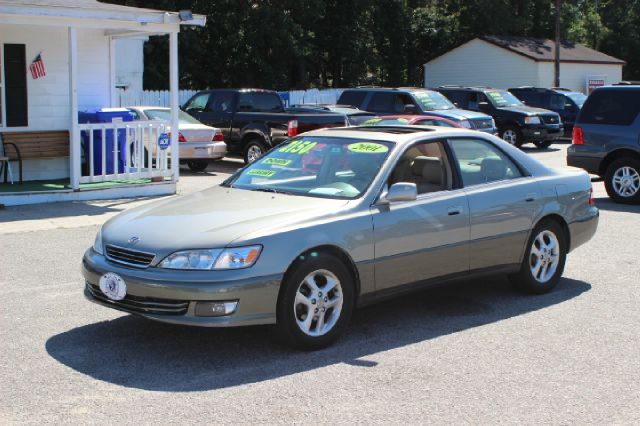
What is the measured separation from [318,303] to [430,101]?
57.4 ft

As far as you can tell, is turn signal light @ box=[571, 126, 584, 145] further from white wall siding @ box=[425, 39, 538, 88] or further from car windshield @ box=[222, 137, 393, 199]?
white wall siding @ box=[425, 39, 538, 88]

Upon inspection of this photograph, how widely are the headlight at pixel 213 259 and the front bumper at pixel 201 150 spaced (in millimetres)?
12598

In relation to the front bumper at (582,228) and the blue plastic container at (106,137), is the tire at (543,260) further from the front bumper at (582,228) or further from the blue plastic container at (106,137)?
the blue plastic container at (106,137)

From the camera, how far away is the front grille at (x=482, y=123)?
22.3 m

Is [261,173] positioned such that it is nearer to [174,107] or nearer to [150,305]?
[150,305]

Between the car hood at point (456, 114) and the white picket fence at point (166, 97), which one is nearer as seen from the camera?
the car hood at point (456, 114)

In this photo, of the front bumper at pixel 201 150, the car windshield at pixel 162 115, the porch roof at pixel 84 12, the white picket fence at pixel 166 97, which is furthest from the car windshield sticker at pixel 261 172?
the white picket fence at pixel 166 97

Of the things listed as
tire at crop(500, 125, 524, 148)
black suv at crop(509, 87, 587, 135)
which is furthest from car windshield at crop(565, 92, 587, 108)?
tire at crop(500, 125, 524, 148)

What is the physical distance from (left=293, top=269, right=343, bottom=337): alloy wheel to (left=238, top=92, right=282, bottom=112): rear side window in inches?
582

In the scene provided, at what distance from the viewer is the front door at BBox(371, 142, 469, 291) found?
644 cm

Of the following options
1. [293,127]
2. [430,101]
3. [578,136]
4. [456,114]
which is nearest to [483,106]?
[430,101]

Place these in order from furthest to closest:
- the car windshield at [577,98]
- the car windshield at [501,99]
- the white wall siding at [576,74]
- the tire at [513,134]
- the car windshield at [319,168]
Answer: the white wall siding at [576,74] → the car windshield at [577,98] → the car windshield at [501,99] → the tire at [513,134] → the car windshield at [319,168]

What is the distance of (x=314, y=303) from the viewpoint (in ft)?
19.5

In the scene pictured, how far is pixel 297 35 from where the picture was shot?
39219 mm
